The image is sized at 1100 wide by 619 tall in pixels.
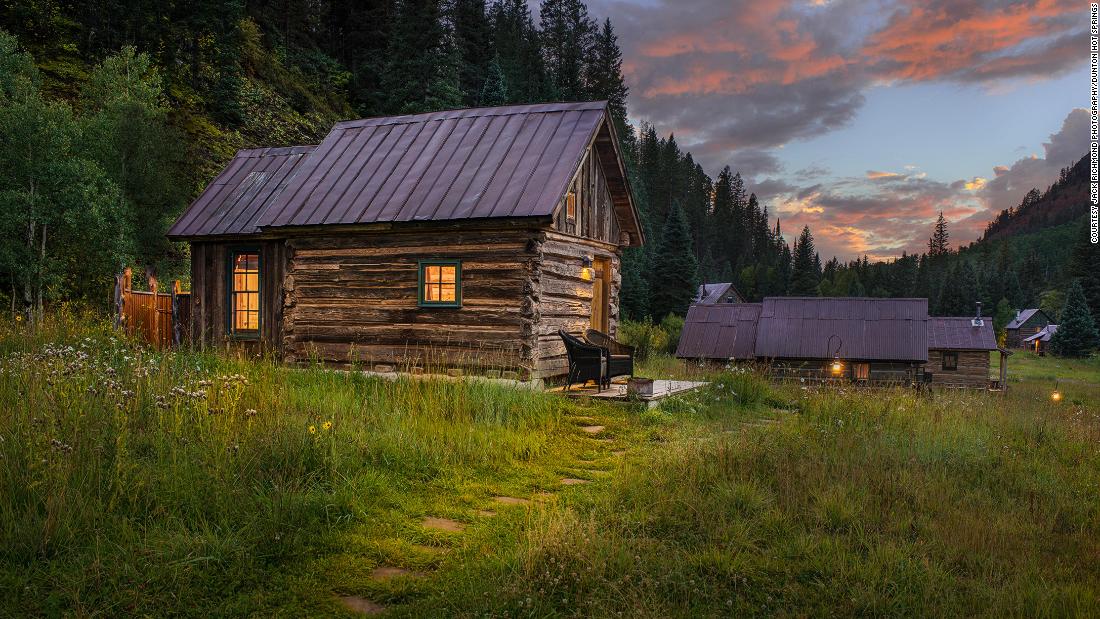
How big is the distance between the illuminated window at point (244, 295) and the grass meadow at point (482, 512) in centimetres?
780

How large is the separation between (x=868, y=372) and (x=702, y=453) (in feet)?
105

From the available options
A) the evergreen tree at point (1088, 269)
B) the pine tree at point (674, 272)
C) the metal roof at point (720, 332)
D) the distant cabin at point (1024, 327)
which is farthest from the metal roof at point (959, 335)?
the distant cabin at point (1024, 327)

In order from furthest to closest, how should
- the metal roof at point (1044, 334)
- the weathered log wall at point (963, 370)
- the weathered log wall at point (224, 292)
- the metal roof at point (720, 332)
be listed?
the metal roof at point (1044, 334), the weathered log wall at point (963, 370), the metal roof at point (720, 332), the weathered log wall at point (224, 292)

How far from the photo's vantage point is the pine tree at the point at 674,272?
53406 mm

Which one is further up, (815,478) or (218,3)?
(218,3)

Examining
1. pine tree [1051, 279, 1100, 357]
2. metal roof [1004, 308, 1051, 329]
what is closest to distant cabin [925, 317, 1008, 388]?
pine tree [1051, 279, 1100, 357]

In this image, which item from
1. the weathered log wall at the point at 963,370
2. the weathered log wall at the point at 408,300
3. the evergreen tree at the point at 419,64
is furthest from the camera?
the weathered log wall at the point at 963,370

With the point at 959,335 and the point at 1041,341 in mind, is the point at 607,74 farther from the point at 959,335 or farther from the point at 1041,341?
the point at 1041,341

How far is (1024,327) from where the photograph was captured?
304ft

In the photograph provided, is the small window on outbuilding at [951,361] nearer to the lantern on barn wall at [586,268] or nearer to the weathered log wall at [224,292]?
the lantern on barn wall at [586,268]

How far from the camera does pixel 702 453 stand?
713cm

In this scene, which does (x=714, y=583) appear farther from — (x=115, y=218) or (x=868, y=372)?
(x=868, y=372)

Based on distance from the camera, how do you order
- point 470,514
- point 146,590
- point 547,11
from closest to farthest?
1. point 146,590
2. point 470,514
3. point 547,11

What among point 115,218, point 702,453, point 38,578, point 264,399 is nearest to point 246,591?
point 38,578
